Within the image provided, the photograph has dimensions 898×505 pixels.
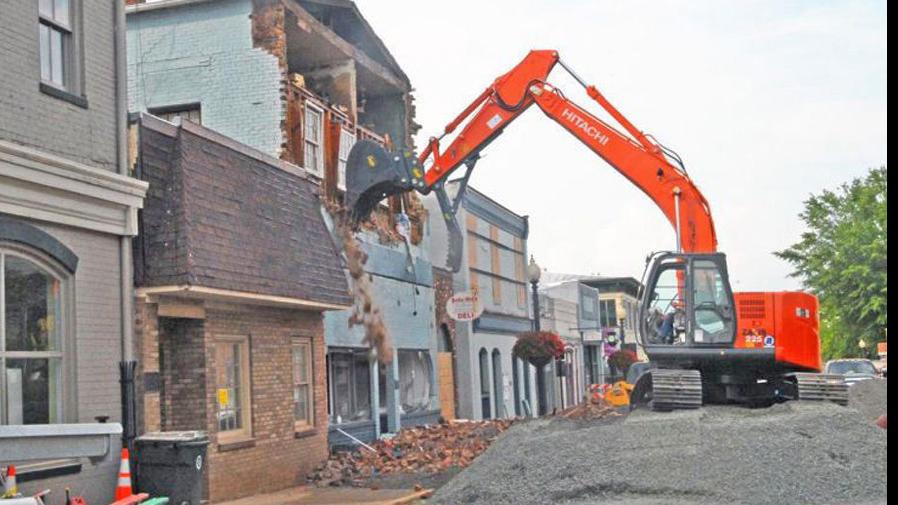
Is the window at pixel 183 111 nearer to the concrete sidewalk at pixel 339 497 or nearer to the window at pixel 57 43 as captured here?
the concrete sidewalk at pixel 339 497

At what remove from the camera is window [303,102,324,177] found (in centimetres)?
Answer: 2034

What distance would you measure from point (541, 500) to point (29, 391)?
17.2ft

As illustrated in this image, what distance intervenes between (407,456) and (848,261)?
143 feet

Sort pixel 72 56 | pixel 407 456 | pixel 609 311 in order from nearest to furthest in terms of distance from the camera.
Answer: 1. pixel 72 56
2. pixel 407 456
3. pixel 609 311

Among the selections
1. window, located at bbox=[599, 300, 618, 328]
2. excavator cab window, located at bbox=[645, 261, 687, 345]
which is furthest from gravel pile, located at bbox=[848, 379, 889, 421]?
window, located at bbox=[599, 300, 618, 328]

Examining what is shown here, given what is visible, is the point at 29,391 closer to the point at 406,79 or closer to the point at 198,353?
the point at 198,353

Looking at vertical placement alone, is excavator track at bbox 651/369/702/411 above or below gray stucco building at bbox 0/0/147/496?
below

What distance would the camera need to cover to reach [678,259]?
1683cm

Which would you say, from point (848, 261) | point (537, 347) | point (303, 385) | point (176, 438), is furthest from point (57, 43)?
point (848, 261)

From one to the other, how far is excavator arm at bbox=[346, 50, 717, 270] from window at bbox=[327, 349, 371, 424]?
2609mm

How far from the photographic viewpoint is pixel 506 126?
20.4 m

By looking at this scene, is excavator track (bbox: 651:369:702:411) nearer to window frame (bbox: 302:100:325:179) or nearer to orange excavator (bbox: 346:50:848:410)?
orange excavator (bbox: 346:50:848:410)

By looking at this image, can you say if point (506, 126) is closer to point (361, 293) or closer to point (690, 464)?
point (361, 293)
